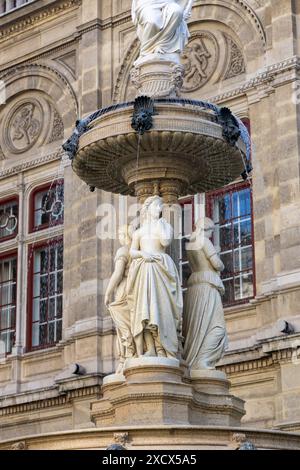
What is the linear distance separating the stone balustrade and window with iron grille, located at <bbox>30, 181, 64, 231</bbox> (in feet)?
13.7

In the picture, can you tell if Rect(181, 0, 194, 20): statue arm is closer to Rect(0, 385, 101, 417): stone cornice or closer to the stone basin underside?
the stone basin underside

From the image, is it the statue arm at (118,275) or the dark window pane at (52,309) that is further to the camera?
the dark window pane at (52,309)

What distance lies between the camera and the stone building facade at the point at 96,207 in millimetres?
17594

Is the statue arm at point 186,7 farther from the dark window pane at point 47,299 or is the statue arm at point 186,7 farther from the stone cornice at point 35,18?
the stone cornice at point 35,18

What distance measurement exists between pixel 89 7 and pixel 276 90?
5.17m

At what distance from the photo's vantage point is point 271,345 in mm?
16984

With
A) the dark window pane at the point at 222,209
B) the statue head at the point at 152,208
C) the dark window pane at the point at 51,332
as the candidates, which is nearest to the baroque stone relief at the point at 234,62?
the dark window pane at the point at 222,209

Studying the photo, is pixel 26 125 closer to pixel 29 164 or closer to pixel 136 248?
pixel 29 164

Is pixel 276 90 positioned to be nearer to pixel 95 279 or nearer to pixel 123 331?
pixel 95 279

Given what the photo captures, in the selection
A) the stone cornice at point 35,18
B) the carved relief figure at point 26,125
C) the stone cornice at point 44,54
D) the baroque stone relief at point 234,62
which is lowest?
the baroque stone relief at point 234,62

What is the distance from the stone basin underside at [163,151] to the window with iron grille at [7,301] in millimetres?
9825

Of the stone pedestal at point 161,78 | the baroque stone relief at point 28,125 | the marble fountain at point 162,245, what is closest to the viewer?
the marble fountain at point 162,245

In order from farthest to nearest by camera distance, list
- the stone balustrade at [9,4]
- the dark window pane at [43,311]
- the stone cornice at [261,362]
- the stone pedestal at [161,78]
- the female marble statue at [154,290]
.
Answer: the stone balustrade at [9,4], the dark window pane at [43,311], the stone cornice at [261,362], the stone pedestal at [161,78], the female marble statue at [154,290]

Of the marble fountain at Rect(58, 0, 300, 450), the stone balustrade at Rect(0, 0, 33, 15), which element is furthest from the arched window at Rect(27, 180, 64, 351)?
the marble fountain at Rect(58, 0, 300, 450)
